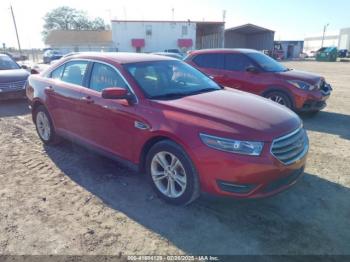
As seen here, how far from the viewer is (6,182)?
427 cm

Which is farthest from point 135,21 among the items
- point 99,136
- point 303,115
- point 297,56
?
point 99,136

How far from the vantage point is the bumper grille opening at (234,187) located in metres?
3.06

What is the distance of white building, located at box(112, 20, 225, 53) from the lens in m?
42.7

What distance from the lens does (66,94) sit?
4719 millimetres

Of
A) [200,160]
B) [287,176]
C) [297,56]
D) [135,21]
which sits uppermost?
[135,21]

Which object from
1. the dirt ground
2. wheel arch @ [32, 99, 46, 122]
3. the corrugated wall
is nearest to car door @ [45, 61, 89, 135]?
wheel arch @ [32, 99, 46, 122]

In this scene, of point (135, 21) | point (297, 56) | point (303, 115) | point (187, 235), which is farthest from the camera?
point (297, 56)

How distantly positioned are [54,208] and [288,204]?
2790 mm

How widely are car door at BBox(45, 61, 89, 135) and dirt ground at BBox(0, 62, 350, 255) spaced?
2.09 feet

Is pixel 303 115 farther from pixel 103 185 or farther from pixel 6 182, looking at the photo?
pixel 6 182

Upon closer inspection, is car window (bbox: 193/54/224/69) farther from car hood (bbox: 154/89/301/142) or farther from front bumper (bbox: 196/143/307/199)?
front bumper (bbox: 196/143/307/199)

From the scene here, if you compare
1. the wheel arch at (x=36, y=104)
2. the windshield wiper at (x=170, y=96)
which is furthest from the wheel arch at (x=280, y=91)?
the wheel arch at (x=36, y=104)

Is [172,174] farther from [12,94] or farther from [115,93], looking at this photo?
[12,94]

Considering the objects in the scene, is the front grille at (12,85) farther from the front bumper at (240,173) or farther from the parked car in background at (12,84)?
the front bumper at (240,173)
